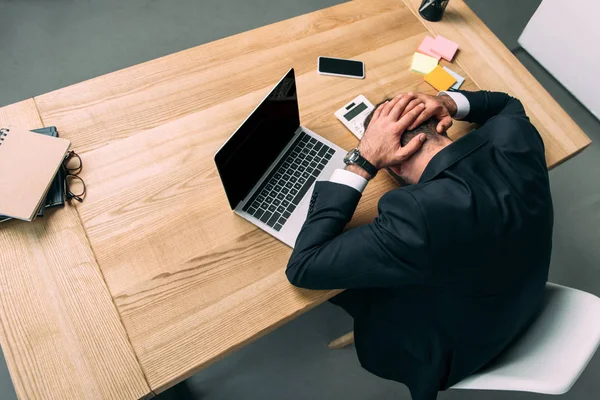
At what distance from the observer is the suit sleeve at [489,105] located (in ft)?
4.31

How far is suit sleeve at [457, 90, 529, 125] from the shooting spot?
4.31ft

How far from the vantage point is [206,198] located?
118cm

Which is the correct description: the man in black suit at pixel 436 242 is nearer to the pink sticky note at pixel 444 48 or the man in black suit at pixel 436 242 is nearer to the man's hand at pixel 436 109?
the man's hand at pixel 436 109

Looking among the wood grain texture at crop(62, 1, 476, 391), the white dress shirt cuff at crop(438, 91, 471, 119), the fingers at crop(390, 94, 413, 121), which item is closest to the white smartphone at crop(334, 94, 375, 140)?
the wood grain texture at crop(62, 1, 476, 391)

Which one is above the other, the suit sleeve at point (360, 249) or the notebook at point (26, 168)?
the suit sleeve at point (360, 249)

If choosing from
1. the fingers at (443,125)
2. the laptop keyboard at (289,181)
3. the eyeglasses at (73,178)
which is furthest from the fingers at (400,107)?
the eyeglasses at (73,178)

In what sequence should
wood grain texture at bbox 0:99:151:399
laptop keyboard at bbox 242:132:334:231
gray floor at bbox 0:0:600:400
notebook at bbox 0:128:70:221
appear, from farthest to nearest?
gray floor at bbox 0:0:600:400 → laptop keyboard at bbox 242:132:334:231 → notebook at bbox 0:128:70:221 → wood grain texture at bbox 0:99:151:399

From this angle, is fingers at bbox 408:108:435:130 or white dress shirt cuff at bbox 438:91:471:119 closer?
fingers at bbox 408:108:435:130

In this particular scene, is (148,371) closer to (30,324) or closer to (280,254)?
(30,324)

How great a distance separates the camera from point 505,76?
1.48 meters

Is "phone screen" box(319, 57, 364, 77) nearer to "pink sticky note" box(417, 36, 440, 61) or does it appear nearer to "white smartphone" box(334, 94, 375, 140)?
"white smartphone" box(334, 94, 375, 140)

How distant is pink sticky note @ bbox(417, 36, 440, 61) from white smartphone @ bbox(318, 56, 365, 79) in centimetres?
23

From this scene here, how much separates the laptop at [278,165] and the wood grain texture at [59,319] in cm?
41

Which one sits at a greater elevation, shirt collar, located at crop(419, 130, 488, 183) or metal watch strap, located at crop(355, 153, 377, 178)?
shirt collar, located at crop(419, 130, 488, 183)
